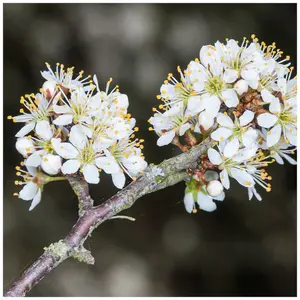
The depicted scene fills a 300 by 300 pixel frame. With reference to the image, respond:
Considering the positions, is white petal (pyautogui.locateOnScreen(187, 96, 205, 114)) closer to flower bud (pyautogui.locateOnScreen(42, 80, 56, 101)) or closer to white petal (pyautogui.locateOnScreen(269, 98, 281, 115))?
white petal (pyautogui.locateOnScreen(269, 98, 281, 115))

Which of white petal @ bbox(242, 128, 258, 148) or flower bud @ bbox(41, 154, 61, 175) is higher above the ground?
white petal @ bbox(242, 128, 258, 148)

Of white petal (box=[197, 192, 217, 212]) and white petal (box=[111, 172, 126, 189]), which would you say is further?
white petal (box=[197, 192, 217, 212])

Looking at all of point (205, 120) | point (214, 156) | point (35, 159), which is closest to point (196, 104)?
point (205, 120)

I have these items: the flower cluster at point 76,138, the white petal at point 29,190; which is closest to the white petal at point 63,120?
the flower cluster at point 76,138

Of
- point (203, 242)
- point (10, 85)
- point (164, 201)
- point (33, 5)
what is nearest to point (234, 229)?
point (203, 242)

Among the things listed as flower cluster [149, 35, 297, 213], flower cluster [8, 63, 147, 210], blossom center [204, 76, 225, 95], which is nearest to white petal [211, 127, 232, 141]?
flower cluster [149, 35, 297, 213]

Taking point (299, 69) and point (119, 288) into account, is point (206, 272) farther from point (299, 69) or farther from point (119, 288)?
point (299, 69)
